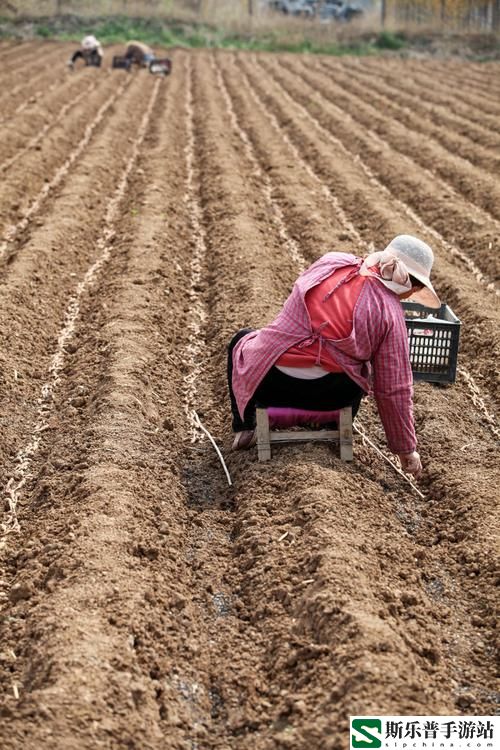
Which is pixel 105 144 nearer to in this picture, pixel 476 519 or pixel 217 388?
pixel 217 388

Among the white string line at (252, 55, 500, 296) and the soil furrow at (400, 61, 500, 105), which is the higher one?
the soil furrow at (400, 61, 500, 105)

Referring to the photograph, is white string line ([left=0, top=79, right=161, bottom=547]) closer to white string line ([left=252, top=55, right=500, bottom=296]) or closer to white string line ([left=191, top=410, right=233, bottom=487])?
white string line ([left=191, top=410, right=233, bottom=487])

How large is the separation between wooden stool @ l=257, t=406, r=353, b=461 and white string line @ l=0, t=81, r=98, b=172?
7.88m

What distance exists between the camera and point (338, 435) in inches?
211

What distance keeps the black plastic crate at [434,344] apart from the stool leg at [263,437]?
4.47 feet

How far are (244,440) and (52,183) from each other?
7.22 m

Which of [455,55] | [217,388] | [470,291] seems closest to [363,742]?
[217,388]

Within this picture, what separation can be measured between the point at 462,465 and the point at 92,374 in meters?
2.52

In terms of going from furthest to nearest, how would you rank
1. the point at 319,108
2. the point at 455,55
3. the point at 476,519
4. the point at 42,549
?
the point at 455,55 < the point at 319,108 < the point at 476,519 < the point at 42,549

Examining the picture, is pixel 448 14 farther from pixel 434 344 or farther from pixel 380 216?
pixel 434 344

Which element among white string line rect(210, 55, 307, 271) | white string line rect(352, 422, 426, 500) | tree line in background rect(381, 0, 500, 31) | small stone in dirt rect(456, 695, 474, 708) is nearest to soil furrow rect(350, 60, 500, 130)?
white string line rect(210, 55, 307, 271)

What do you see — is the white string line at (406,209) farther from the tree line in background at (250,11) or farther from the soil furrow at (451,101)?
the tree line in background at (250,11)

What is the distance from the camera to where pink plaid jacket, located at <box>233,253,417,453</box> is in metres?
4.83

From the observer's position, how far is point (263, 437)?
17.2 feet
